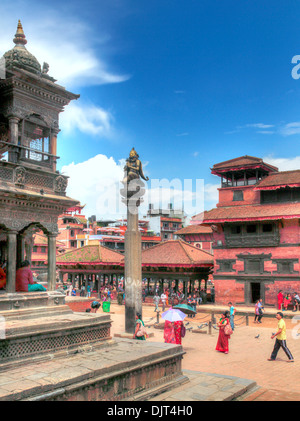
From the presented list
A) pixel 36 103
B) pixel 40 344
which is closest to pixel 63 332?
pixel 40 344

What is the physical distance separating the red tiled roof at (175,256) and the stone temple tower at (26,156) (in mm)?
22741

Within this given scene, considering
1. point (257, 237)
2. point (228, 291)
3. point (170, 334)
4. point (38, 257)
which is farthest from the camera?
point (38, 257)

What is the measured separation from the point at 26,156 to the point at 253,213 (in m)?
23.2

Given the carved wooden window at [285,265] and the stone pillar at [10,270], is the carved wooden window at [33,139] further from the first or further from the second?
the carved wooden window at [285,265]

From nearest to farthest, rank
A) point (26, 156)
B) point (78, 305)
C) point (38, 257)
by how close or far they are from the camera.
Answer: point (26, 156) → point (78, 305) → point (38, 257)

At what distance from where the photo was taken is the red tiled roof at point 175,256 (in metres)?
32.5

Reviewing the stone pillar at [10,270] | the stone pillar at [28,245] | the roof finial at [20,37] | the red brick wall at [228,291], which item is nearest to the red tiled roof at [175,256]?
the red brick wall at [228,291]

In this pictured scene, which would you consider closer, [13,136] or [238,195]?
[13,136]

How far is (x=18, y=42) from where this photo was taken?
10094mm

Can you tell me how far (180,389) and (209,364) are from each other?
13.5 feet

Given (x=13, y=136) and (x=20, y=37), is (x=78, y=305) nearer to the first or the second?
(x=13, y=136)

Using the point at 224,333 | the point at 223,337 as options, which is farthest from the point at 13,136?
the point at 223,337

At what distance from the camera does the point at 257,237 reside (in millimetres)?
29891
